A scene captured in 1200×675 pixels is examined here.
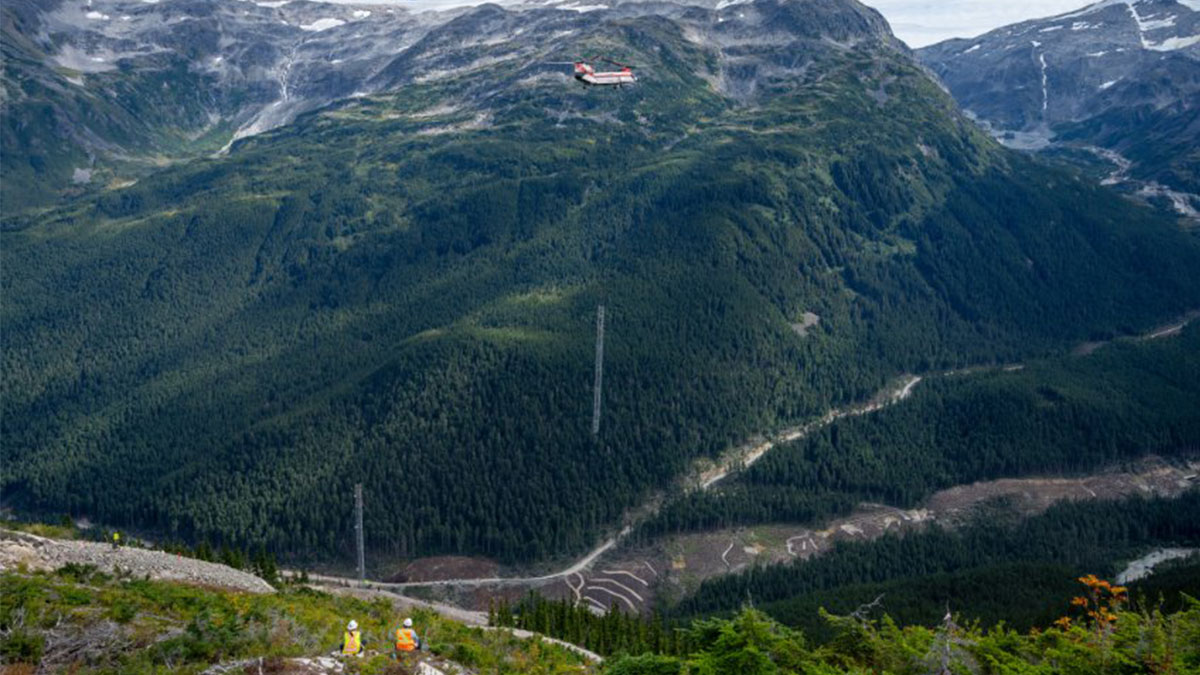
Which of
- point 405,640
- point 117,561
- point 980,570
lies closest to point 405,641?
point 405,640

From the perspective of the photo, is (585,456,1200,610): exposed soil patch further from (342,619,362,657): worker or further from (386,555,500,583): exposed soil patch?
(342,619,362,657): worker

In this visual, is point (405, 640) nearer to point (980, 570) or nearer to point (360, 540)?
point (360, 540)

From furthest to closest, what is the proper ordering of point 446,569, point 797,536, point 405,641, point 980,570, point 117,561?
point 797,536 → point 446,569 → point 980,570 → point 117,561 → point 405,641

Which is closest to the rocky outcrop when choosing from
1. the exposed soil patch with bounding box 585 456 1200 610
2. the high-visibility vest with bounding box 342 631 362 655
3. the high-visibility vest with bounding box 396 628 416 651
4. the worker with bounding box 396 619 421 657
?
the worker with bounding box 396 619 421 657

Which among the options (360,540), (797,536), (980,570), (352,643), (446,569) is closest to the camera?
(352,643)

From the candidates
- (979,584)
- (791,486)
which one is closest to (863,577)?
(979,584)

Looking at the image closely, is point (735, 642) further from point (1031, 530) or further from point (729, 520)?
point (1031, 530)

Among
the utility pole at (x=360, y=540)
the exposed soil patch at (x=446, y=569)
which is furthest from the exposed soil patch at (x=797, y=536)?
the utility pole at (x=360, y=540)
